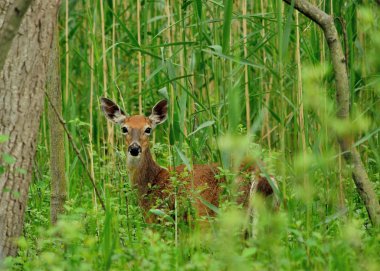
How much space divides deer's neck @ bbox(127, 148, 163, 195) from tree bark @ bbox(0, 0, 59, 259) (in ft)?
8.78

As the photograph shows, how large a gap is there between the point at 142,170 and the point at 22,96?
286cm

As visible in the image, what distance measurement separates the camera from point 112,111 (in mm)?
7582

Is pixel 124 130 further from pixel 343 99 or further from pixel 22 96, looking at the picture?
pixel 22 96

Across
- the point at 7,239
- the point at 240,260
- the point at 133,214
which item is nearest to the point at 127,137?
the point at 133,214

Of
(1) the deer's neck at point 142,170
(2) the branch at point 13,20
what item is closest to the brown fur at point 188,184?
(1) the deer's neck at point 142,170

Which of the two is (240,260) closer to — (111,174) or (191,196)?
(191,196)

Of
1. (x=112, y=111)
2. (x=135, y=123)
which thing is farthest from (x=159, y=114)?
(x=112, y=111)

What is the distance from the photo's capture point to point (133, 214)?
6137mm

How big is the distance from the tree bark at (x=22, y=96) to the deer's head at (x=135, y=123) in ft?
8.44

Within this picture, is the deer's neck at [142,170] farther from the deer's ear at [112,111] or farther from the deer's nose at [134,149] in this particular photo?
the deer's ear at [112,111]

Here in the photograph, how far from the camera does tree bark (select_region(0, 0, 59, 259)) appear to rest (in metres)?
4.79

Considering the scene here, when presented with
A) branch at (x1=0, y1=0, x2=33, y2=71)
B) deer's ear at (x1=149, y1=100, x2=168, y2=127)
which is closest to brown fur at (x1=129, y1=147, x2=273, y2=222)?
deer's ear at (x1=149, y1=100, x2=168, y2=127)

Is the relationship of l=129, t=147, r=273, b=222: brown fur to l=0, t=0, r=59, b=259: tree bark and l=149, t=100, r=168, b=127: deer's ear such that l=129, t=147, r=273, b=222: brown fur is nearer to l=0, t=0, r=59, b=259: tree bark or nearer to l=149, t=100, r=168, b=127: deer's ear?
l=149, t=100, r=168, b=127: deer's ear

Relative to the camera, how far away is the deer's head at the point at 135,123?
7492 mm
